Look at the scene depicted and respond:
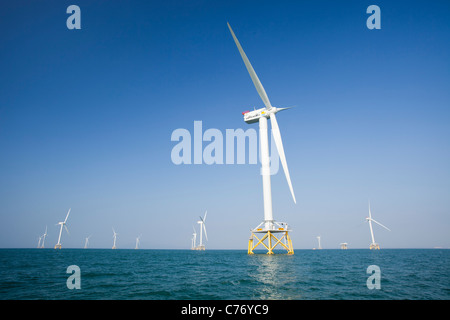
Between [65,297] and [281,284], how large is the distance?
18021 mm

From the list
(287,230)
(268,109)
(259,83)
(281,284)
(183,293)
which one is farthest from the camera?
(268,109)

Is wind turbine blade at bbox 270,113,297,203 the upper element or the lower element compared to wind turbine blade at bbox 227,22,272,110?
lower

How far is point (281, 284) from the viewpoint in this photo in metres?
21.1

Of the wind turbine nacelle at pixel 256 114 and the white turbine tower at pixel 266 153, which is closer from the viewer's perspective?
the white turbine tower at pixel 266 153

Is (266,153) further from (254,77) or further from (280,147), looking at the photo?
(254,77)

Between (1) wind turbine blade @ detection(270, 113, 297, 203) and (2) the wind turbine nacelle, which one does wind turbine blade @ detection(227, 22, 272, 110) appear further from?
(1) wind turbine blade @ detection(270, 113, 297, 203)

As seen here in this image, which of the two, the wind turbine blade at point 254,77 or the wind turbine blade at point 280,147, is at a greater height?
the wind turbine blade at point 254,77

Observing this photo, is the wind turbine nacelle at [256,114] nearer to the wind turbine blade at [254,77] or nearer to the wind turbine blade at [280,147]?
the wind turbine blade at [254,77]

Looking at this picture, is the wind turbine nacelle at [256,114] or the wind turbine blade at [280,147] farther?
the wind turbine nacelle at [256,114]

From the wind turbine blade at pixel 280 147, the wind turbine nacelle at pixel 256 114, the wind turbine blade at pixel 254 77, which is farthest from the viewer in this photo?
the wind turbine nacelle at pixel 256 114

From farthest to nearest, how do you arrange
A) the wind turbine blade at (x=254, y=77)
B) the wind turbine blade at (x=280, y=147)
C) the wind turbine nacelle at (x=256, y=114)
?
1. the wind turbine nacelle at (x=256, y=114)
2. the wind turbine blade at (x=280, y=147)
3. the wind turbine blade at (x=254, y=77)
